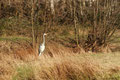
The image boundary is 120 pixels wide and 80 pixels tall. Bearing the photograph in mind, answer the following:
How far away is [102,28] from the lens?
12852 mm

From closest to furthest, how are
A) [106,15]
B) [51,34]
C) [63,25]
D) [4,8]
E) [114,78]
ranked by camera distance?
[114,78] → [106,15] → [51,34] → [63,25] → [4,8]

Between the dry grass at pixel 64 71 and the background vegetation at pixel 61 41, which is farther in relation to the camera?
the background vegetation at pixel 61 41

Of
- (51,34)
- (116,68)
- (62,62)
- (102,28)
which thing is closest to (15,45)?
(51,34)

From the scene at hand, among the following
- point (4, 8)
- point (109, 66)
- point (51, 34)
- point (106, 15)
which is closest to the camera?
point (109, 66)

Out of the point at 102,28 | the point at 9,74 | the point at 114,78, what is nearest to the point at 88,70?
the point at 114,78

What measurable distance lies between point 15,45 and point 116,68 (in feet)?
22.1

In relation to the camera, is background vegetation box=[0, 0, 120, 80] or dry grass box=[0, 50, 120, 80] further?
background vegetation box=[0, 0, 120, 80]

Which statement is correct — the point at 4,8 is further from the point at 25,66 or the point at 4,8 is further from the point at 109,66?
the point at 109,66

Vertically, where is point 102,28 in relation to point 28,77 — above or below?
above

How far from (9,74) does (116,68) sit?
11.3 feet

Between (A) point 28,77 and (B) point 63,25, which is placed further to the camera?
(B) point 63,25

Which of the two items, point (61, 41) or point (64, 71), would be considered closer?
point (64, 71)

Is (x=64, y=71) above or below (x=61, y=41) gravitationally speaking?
above

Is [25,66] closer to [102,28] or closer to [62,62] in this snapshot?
[62,62]
